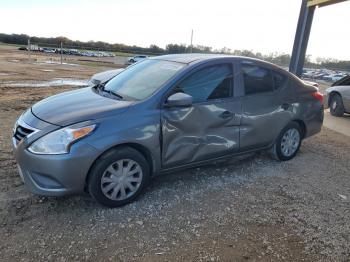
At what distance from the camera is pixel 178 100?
3.75 m

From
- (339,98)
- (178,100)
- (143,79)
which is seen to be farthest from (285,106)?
(339,98)

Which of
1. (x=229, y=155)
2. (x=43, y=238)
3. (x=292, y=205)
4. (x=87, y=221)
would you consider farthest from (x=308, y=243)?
(x=43, y=238)

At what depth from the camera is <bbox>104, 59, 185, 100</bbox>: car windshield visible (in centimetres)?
402

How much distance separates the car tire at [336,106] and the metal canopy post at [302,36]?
78.0 inches

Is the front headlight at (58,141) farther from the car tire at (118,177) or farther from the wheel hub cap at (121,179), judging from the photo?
the wheel hub cap at (121,179)

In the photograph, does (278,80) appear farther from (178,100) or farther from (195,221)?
(195,221)

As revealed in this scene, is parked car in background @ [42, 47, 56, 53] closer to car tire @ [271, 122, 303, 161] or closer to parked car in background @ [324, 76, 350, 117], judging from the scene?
parked car in background @ [324, 76, 350, 117]

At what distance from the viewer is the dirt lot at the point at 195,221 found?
10.1 feet

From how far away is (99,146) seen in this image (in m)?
3.37

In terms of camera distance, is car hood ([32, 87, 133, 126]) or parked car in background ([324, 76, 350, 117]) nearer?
car hood ([32, 87, 133, 126])

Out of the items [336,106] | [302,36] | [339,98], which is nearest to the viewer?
[339,98]

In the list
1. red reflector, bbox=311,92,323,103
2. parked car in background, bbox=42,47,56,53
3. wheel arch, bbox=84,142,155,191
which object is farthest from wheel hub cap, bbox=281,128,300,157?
parked car in background, bbox=42,47,56,53

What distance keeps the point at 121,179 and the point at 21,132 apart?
1.17 meters

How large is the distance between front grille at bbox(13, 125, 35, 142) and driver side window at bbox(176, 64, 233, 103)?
1.69 m
